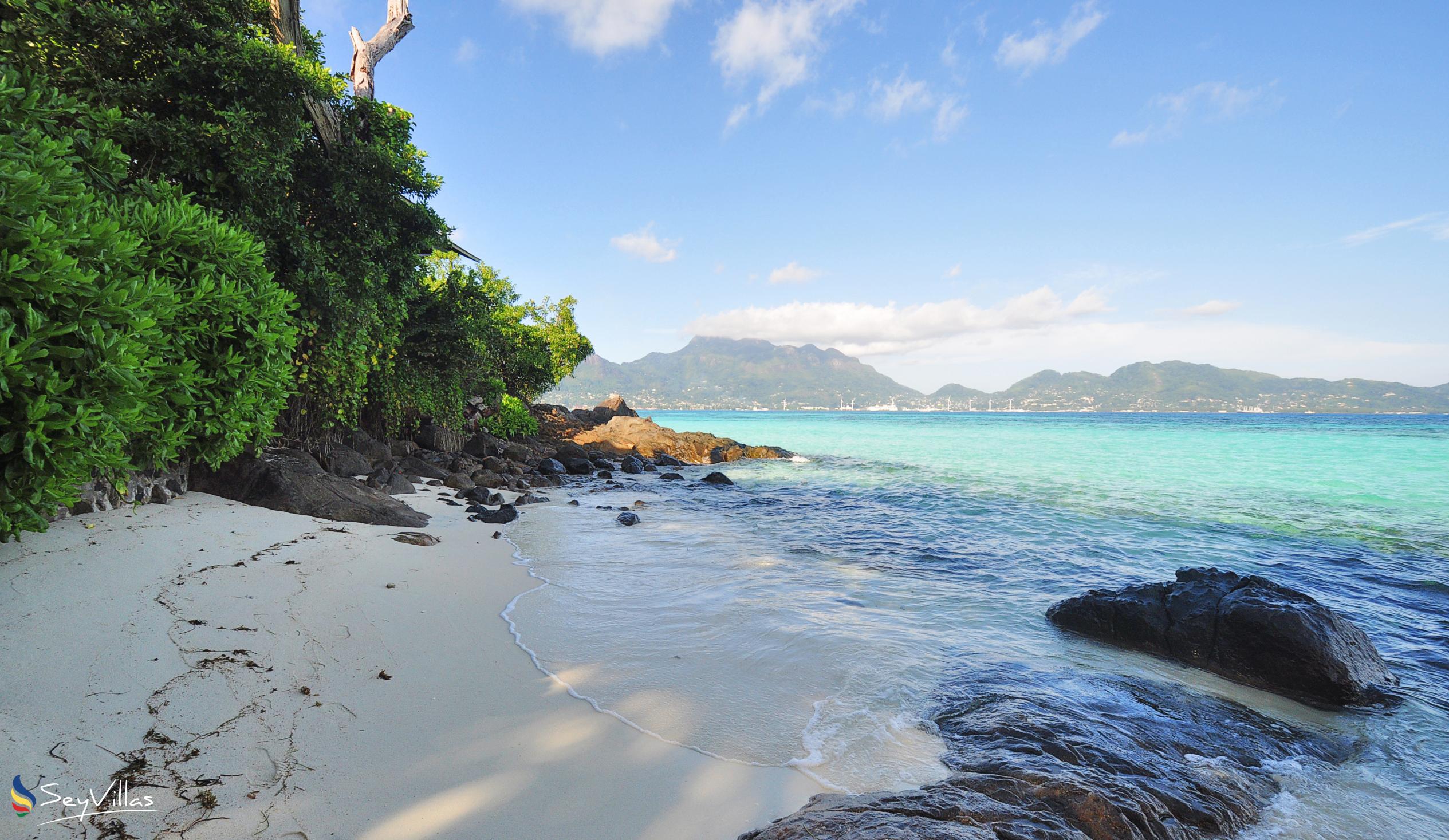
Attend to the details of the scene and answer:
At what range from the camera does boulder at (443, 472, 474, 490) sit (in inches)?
528

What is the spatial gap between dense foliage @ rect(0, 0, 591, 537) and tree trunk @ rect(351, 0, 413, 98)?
106cm

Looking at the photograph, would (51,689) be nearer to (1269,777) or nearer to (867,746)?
(867,746)

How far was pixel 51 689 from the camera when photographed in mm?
3049

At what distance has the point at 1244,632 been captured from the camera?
5527mm

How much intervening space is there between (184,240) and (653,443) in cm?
2282

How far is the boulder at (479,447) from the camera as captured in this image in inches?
746

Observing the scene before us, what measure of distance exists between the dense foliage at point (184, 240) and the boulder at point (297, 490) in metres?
0.68

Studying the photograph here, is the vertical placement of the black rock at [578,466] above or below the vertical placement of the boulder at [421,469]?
below

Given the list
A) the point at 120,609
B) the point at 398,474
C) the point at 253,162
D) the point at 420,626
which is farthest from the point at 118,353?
the point at 398,474

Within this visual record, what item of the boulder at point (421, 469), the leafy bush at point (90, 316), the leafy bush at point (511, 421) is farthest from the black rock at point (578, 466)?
the leafy bush at point (90, 316)

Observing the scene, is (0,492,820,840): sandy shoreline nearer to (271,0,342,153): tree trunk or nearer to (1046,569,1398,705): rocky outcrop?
(1046,569,1398,705): rocky outcrop

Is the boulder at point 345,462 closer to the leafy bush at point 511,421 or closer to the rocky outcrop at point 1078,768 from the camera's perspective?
the rocky outcrop at point 1078,768

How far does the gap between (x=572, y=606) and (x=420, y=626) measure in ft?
5.07

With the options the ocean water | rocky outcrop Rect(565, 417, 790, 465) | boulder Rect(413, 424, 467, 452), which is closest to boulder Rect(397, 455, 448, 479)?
boulder Rect(413, 424, 467, 452)
